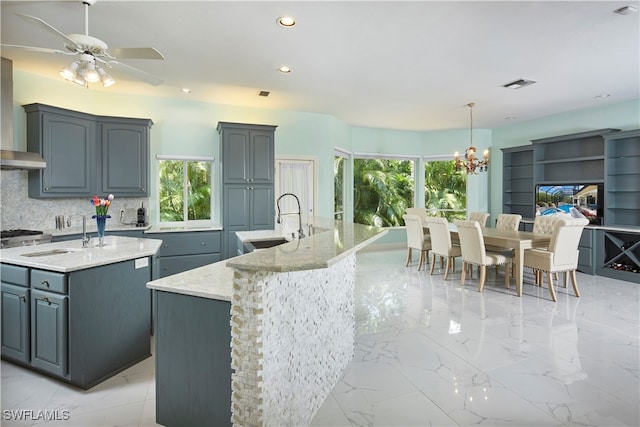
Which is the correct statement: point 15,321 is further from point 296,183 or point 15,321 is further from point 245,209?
point 296,183

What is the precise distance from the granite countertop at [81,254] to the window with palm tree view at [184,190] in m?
2.26

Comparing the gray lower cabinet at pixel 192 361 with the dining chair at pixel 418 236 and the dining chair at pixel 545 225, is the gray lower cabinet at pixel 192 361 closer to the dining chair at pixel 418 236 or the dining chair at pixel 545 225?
the dining chair at pixel 418 236

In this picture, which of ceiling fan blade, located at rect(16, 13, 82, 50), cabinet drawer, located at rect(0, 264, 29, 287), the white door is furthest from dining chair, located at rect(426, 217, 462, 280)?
cabinet drawer, located at rect(0, 264, 29, 287)

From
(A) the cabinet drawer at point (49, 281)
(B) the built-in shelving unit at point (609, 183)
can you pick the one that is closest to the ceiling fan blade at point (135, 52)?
(A) the cabinet drawer at point (49, 281)

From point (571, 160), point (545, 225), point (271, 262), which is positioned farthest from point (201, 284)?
point (571, 160)

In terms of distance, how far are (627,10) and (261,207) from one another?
444 cm

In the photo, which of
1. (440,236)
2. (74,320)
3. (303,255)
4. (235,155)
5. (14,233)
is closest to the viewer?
(303,255)

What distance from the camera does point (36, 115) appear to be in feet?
13.0

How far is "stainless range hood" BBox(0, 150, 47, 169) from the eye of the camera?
11.3ft

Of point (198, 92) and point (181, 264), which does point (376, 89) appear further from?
point (181, 264)

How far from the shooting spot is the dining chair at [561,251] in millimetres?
4121

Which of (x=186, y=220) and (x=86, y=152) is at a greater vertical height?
(x=86, y=152)

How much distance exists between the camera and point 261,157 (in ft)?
17.1

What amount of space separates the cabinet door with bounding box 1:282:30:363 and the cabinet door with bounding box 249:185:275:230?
9.84 feet
